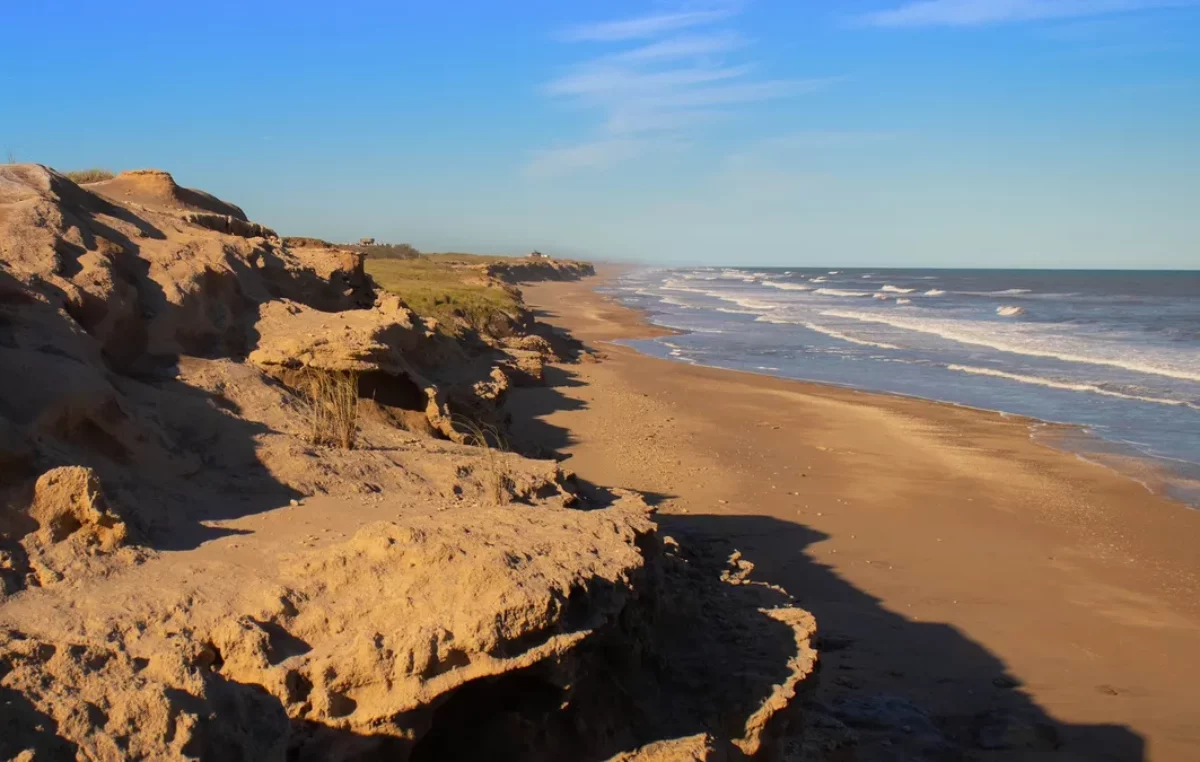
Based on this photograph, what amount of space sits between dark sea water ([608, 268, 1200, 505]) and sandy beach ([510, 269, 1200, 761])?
2.12 m

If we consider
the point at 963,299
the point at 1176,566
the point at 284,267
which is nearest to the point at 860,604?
the point at 1176,566

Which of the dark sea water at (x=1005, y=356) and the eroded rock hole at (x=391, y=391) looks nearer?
the eroded rock hole at (x=391, y=391)

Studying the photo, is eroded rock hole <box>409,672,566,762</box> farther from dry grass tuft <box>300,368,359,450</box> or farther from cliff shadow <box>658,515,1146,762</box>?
dry grass tuft <box>300,368,359,450</box>

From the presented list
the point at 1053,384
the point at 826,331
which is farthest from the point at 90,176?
the point at 826,331

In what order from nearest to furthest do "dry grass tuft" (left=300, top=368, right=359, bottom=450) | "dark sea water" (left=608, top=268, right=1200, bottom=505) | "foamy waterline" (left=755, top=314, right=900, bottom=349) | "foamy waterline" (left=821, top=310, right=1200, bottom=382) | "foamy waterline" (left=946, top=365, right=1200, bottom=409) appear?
"dry grass tuft" (left=300, top=368, right=359, bottom=450)
"dark sea water" (left=608, top=268, right=1200, bottom=505)
"foamy waterline" (left=946, top=365, right=1200, bottom=409)
"foamy waterline" (left=821, top=310, right=1200, bottom=382)
"foamy waterline" (left=755, top=314, right=900, bottom=349)

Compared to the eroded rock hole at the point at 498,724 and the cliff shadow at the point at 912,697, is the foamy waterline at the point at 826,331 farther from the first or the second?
the eroded rock hole at the point at 498,724

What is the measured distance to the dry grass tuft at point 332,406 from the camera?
7160 mm

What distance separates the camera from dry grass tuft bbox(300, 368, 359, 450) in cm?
716

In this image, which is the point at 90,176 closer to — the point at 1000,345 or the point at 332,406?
the point at 332,406

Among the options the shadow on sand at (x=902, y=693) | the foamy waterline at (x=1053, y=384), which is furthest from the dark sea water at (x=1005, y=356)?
the shadow on sand at (x=902, y=693)

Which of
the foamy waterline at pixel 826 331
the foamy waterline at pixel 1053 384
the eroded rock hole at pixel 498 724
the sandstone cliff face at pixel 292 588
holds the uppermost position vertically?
the sandstone cliff face at pixel 292 588

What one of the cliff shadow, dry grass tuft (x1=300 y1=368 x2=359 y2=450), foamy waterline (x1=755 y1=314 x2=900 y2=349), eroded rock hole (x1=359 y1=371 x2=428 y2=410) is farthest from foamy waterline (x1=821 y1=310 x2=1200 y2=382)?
dry grass tuft (x1=300 y1=368 x2=359 y2=450)

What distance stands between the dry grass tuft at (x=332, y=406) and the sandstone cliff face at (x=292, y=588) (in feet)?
0.52

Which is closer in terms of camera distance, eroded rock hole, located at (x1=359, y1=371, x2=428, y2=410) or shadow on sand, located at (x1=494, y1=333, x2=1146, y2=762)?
shadow on sand, located at (x1=494, y1=333, x2=1146, y2=762)
